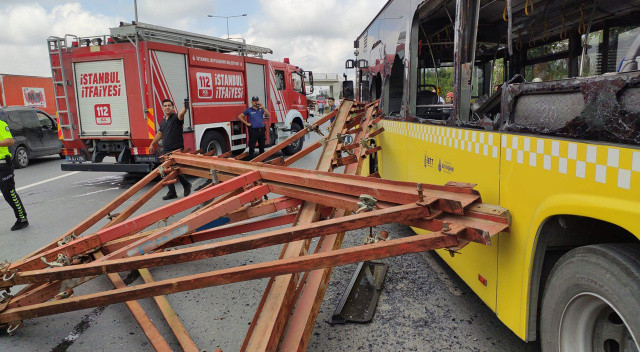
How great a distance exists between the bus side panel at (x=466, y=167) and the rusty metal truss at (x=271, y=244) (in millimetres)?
183

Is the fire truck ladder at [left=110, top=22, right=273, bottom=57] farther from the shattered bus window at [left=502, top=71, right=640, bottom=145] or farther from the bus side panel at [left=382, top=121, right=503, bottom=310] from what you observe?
the shattered bus window at [left=502, top=71, right=640, bottom=145]

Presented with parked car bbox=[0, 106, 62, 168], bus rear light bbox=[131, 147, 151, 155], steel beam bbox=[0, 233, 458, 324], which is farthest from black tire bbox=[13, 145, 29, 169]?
steel beam bbox=[0, 233, 458, 324]

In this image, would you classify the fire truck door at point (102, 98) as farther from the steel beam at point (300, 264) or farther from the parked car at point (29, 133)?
the steel beam at point (300, 264)

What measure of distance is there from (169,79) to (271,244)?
755 cm

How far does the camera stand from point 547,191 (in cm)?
192

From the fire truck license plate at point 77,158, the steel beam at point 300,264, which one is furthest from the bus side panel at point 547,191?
the fire truck license plate at point 77,158

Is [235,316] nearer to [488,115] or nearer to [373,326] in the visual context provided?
[373,326]

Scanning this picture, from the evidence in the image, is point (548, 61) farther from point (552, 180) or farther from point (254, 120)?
point (254, 120)

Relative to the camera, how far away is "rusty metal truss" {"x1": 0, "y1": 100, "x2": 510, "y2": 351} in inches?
81.8

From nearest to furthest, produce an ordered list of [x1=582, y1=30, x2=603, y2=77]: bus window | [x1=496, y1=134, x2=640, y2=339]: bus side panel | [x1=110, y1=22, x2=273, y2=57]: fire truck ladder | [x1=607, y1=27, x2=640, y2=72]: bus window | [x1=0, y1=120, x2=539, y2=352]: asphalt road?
[x1=496, y1=134, x2=640, y2=339]: bus side panel < [x1=0, y1=120, x2=539, y2=352]: asphalt road < [x1=607, y1=27, x2=640, y2=72]: bus window < [x1=582, y1=30, x2=603, y2=77]: bus window < [x1=110, y1=22, x2=273, y2=57]: fire truck ladder

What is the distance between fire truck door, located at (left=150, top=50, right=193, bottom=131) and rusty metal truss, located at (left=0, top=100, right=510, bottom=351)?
5.28m

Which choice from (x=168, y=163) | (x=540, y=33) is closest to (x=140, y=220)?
(x=168, y=163)

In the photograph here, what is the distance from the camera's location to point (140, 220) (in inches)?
119

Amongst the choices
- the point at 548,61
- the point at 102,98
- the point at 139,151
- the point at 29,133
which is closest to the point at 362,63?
the point at 548,61
